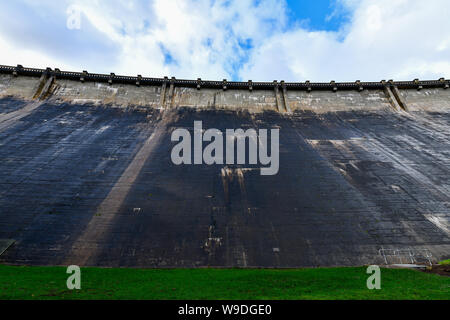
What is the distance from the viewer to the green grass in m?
5.30

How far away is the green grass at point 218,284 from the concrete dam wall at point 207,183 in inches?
42.3

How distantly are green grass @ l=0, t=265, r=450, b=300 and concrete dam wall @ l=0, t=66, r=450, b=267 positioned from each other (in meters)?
1.07

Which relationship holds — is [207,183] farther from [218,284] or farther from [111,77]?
[111,77]

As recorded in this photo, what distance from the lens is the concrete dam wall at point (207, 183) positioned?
9.55 metres

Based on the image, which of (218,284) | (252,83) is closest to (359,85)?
(252,83)

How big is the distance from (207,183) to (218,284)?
7.22m

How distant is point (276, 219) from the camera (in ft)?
36.4

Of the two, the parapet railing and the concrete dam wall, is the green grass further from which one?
the parapet railing

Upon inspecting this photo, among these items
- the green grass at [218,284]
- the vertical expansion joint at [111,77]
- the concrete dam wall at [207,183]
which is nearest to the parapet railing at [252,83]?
the vertical expansion joint at [111,77]

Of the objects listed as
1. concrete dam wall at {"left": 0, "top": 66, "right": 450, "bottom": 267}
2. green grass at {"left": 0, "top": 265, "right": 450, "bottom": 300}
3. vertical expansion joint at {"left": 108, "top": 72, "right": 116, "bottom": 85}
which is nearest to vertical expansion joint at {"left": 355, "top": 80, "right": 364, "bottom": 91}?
concrete dam wall at {"left": 0, "top": 66, "right": 450, "bottom": 267}

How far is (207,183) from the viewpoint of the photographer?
1334cm

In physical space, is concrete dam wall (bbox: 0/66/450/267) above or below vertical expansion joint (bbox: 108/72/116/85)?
below

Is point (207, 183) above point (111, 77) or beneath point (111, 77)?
beneath

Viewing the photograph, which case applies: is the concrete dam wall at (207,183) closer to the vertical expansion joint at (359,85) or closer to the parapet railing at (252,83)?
the parapet railing at (252,83)
